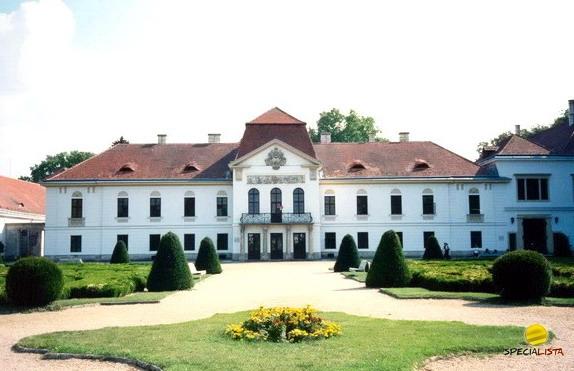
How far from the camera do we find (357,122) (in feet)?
232

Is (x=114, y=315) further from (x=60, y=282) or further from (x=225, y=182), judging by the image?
(x=225, y=182)

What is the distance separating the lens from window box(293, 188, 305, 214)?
4231 cm

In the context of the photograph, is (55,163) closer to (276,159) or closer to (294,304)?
(276,159)

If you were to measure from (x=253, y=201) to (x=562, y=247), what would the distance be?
23.1 m

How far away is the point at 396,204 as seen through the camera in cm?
4338

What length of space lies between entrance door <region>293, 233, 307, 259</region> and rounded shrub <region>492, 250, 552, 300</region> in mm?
26383

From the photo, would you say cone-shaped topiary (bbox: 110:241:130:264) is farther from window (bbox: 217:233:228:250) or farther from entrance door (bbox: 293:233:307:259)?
entrance door (bbox: 293:233:307:259)

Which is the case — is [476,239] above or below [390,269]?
above

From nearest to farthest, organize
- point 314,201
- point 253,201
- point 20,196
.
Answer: point 314,201
point 253,201
point 20,196

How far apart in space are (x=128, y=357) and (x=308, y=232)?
3284 cm

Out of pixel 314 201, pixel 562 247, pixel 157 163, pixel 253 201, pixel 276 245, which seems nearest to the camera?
pixel 562 247

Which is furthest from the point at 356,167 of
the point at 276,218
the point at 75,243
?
the point at 75,243

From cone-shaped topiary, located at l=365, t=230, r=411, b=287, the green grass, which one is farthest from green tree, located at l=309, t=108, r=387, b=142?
the green grass

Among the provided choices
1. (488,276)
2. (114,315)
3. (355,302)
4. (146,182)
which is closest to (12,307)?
(114,315)
